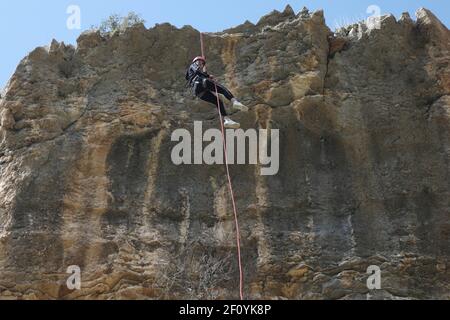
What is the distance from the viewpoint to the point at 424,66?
42.9 feet

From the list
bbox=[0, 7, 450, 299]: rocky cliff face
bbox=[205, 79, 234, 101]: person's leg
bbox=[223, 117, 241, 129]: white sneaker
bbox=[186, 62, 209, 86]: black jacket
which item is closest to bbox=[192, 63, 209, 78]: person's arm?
bbox=[186, 62, 209, 86]: black jacket

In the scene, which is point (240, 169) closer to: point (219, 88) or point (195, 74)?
point (219, 88)

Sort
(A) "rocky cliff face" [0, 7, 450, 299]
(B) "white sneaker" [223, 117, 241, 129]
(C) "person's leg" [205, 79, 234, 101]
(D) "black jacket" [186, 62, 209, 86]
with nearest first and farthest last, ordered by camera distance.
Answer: (A) "rocky cliff face" [0, 7, 450, 299]
(B) "white sneaker" [223, 117, 241, 129]
(C) "person's leg" [205, 79, 234, 101]
(D) "black jacket" [186, 62, 209, 86]

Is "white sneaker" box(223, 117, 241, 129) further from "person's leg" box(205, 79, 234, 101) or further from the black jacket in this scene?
the black jacket

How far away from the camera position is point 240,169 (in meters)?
12.5

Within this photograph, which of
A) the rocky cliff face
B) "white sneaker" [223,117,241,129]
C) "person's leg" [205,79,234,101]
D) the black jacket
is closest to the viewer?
the rocky cliff face

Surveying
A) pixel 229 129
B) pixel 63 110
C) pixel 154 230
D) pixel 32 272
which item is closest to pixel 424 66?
pixel 229 129

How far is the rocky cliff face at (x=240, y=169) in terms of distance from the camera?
1102 cm

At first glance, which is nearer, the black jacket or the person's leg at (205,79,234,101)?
the person's leg at (205,79,234,101)

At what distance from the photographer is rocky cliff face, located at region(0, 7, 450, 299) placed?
11.0 m

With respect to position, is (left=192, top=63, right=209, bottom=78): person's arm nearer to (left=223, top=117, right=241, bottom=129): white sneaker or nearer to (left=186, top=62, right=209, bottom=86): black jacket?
(left=186, top=62, right=209, bottom=86): black jacket

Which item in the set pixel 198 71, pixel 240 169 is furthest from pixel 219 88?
pixel 240 169

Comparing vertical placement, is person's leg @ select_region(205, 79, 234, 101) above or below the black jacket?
below

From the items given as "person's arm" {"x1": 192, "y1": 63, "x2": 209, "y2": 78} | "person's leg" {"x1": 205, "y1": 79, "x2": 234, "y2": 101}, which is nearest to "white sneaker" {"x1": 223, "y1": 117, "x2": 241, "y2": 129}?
"person's leg" {"x1": 205, "y1": 79, "x2": 234, "y2": 101}
